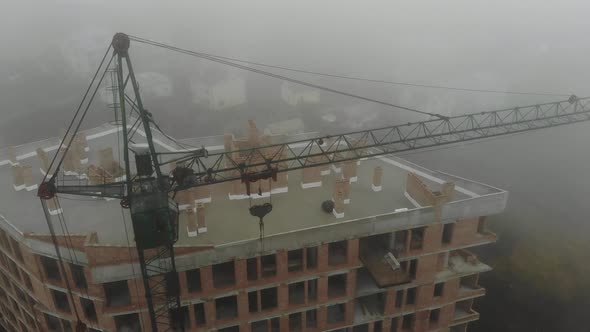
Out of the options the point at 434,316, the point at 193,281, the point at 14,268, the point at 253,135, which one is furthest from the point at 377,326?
the point at 14,268

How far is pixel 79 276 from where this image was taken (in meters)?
28.2

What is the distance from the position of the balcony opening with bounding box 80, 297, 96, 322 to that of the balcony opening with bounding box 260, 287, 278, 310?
38.2 feet

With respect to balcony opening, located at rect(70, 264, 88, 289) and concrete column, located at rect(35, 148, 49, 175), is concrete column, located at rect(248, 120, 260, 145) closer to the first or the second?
balcony opening, located at rect(70, 264, 88, 289)

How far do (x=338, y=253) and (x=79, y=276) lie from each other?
1781cm

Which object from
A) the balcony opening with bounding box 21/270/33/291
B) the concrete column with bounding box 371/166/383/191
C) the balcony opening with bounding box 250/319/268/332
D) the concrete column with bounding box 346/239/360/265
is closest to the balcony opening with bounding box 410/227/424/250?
the concrete column with bounding box 346/239/360/265

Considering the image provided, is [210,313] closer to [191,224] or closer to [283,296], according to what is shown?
[283,296]

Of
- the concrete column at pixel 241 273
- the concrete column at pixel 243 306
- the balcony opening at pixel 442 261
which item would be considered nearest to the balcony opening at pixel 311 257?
the concrete column at pixel 241 273

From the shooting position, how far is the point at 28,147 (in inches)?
1574

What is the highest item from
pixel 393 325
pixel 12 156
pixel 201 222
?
pixel 12 156

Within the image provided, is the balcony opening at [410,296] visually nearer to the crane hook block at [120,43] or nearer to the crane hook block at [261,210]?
the crane hook block at [261,210]

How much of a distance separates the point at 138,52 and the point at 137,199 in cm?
10363

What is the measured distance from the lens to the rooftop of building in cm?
2886

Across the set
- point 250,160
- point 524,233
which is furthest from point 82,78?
point 524,233

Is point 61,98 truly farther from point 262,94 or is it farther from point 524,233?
point 524,233
